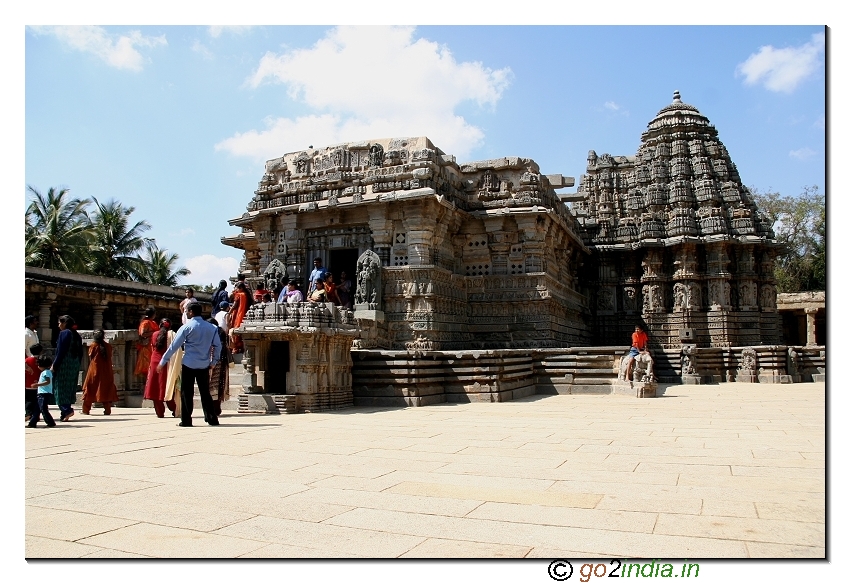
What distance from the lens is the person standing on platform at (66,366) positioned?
31.4 ft

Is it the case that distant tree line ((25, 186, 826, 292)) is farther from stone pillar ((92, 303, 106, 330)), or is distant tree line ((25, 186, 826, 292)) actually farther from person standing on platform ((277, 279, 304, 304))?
person standing on platform ((277, 279, 304, 304))

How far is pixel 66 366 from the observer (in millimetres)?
10047

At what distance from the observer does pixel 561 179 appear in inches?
856

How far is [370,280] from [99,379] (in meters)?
7.44

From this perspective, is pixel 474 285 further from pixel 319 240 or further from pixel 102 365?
pixel 102 365

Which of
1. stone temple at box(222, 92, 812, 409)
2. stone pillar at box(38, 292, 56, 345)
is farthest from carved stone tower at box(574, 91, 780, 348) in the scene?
stone pillar at box(38, 292, 56, 345)

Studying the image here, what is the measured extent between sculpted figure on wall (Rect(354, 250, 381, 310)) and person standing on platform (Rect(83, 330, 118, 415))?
7007 millimetres

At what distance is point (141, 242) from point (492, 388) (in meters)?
30.2

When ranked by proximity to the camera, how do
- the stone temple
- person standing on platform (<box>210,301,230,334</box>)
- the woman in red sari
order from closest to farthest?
the woman in red sari → person standing on platform (<box>210,301,230,334</box>) → the stone temple

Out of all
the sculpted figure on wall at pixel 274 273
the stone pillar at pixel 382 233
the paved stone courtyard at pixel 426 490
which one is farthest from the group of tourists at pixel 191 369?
the sculpted figure on wall at pixel 274 273

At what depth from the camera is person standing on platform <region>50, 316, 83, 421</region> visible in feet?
31.4

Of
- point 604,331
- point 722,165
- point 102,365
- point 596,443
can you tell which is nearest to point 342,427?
point 596,443

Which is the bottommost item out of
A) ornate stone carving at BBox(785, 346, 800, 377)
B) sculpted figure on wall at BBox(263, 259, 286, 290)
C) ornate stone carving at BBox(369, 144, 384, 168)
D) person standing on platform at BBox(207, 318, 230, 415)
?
ornate stone carving at BBox(785, 346, 800, 377)

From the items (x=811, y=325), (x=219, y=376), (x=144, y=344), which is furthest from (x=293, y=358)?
(x=811, y=325)
